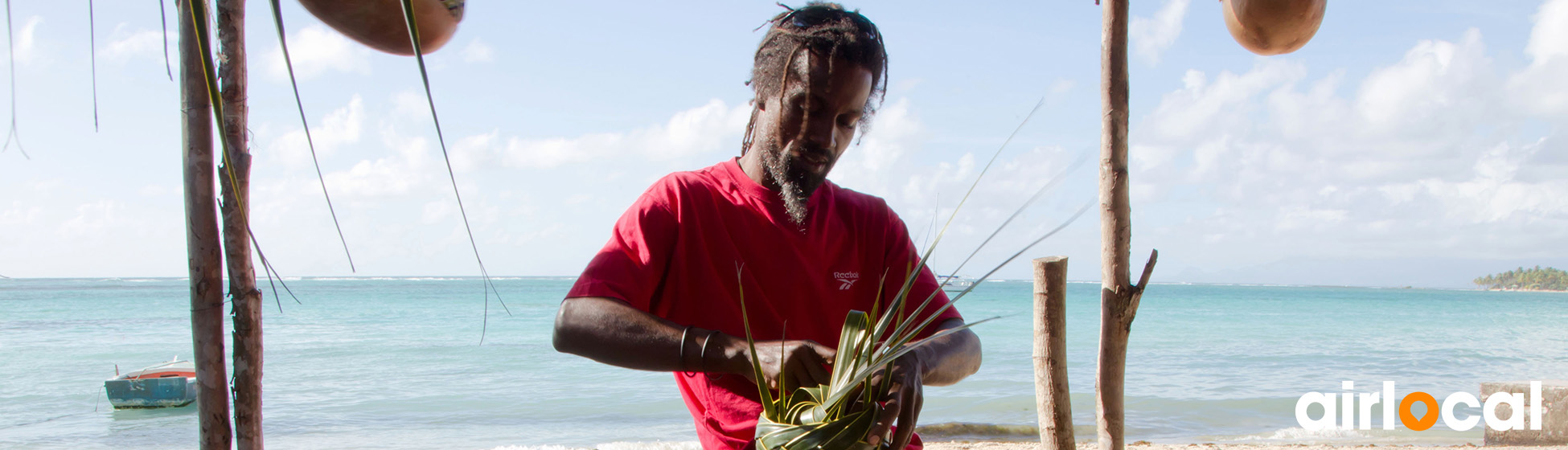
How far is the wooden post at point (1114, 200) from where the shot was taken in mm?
3137

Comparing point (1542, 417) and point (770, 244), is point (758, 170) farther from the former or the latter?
point (1542, 417)

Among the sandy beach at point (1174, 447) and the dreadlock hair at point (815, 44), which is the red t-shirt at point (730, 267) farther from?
the sandy beach at point (1174, 447)

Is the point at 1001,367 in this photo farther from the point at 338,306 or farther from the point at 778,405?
the point at 338,306

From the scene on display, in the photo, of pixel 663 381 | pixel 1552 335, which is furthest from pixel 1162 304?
pixel 663 381

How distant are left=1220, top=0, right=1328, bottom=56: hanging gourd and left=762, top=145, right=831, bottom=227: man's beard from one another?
57.3 inches

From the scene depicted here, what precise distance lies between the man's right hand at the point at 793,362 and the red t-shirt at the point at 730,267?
0.63 ft

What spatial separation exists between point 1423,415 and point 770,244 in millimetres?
12254

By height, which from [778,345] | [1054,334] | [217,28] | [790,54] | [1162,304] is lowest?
[1162,304]

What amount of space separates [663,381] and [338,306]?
82.6 feet

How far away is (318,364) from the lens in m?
16.5

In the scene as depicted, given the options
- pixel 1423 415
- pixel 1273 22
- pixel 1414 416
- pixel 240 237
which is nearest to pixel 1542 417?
pixel 1414 416

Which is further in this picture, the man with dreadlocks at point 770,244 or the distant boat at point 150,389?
the distant boat at point 150,389

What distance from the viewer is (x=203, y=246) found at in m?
2.10

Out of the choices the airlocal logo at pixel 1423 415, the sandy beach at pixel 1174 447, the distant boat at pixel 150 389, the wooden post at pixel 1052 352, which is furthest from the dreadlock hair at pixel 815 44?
the distant boat at pixel 150 389
